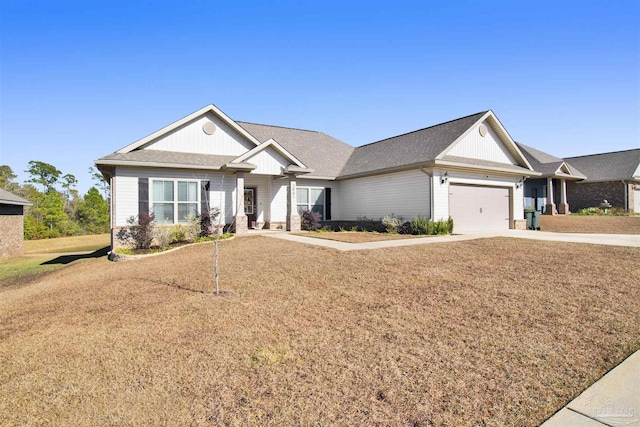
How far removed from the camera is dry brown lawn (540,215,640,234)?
667 inches

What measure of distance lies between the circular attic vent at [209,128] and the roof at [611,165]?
30.3 m

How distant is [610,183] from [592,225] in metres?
12.3

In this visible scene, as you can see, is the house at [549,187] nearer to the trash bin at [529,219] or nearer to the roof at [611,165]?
the roof at [611,165]

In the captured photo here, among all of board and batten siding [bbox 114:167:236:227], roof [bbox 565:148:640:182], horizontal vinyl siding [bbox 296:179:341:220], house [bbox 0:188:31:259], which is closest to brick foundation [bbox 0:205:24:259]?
house [bbox 0:188:31:259]

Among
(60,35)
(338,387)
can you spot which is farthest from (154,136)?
(338,387)

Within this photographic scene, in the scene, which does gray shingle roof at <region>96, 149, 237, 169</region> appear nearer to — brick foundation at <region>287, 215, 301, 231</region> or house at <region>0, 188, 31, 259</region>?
brick foundation at <region>287, 215, 301, 231</region>

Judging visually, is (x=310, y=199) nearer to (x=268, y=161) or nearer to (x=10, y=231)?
(x=268, y=161)

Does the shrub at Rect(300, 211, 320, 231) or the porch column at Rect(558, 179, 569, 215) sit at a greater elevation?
the porch column at Rect(558, 179, 569, 215)

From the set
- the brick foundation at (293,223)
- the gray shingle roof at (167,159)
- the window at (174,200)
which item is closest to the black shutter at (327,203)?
the brick foundation at (293,223)

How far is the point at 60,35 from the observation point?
12273 mm

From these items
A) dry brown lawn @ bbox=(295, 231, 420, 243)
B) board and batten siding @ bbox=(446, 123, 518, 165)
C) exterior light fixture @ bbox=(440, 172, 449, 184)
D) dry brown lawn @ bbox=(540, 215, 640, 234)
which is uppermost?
board and batten siding @ bbox=(446, 123, 518, 165)

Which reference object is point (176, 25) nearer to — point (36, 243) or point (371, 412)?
point (371, 412)

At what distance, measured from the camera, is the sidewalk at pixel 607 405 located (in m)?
2.72

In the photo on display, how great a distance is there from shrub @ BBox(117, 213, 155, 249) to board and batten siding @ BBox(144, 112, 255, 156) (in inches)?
143
